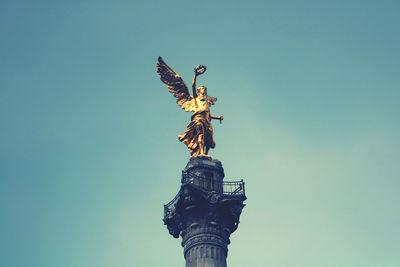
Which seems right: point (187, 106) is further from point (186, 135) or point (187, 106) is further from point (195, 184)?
point (195, 184)

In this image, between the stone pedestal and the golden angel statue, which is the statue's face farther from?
the stone pedestal

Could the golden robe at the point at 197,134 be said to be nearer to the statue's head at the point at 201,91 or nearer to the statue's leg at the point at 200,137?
the statue's leg at the point at 200,137

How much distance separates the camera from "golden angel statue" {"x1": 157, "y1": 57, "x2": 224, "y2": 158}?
38.2 meters

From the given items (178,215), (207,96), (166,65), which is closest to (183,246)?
(178,215)

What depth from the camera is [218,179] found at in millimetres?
36438

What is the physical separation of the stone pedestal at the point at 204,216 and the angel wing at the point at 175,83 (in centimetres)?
638

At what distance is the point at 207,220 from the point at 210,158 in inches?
198

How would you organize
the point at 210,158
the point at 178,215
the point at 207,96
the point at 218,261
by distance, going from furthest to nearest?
1. the point at 207,96
2. the point at 210,158
3. the point at 178,215
4. the point at 218,261

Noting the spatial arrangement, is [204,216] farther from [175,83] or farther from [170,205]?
[175,83]

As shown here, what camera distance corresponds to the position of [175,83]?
1628 inches

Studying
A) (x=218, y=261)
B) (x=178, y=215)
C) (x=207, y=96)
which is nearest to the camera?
(x=218, y=261)

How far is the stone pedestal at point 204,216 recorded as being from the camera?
3306 centimetres

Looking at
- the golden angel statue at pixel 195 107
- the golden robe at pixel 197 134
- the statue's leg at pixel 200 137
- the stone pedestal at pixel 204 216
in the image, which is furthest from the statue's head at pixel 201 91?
the stone pedestal at pixel 204 216

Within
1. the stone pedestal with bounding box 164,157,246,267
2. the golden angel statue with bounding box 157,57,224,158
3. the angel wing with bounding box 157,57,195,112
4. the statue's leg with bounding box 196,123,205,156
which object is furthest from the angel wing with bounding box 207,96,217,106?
the stone pedestal with bounding box 164,157,246,267
